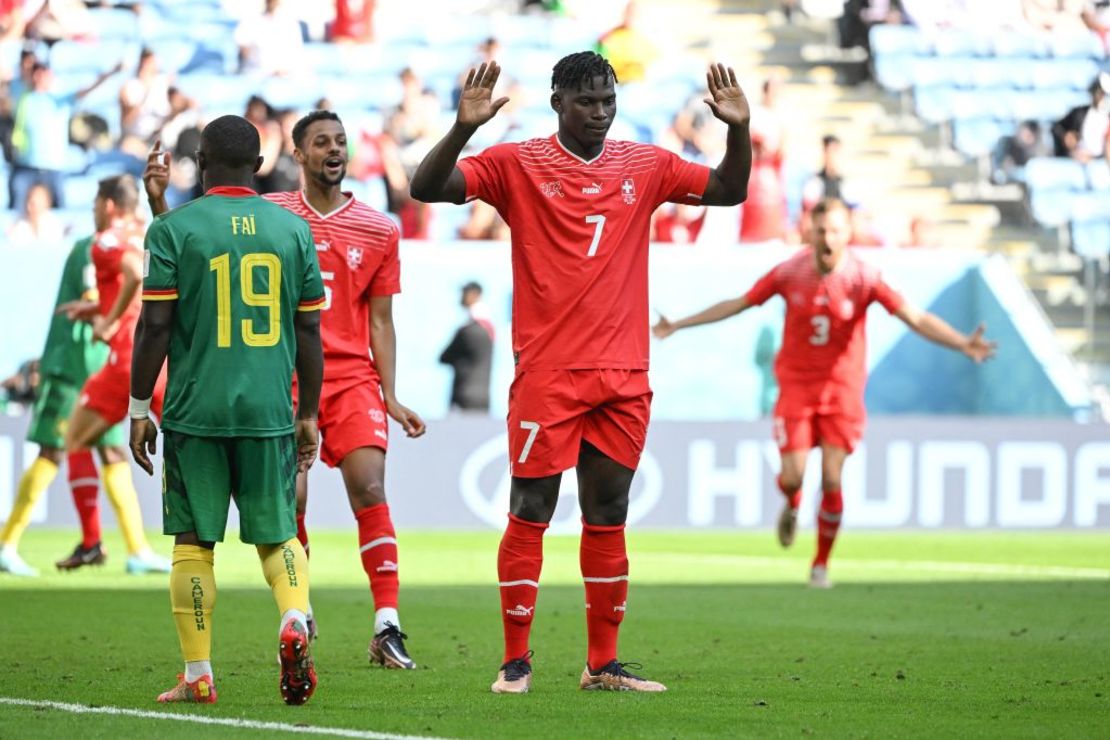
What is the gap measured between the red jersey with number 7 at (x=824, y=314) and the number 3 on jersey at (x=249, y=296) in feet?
21.9

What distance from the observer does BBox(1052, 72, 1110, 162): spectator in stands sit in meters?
25.1

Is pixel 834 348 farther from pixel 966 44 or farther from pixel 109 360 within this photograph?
pixel 966 44

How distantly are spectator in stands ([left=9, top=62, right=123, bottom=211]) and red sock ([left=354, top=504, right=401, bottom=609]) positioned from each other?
13075 mm

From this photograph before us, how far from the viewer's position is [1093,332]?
23359 millimetres

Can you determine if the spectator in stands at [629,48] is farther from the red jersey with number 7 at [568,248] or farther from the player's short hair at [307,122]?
the red jersey with number 7 at [568,248]

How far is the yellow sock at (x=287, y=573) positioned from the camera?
685cm

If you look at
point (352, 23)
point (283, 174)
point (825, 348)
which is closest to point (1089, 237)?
point (352, 23)

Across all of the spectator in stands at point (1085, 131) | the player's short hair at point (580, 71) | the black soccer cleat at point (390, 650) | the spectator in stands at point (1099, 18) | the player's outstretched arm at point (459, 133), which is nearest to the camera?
the player's outstretched arm at point (459, 133)

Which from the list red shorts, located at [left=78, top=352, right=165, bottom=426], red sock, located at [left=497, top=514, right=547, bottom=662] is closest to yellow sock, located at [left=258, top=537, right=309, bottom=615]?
red sock, located at [left=497, top=514, right=547, bottom=662]

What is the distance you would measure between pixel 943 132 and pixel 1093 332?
3.91 metres

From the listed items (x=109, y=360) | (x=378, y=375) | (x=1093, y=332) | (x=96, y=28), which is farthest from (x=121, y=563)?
(x=1093, y=332)

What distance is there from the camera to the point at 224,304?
684cm

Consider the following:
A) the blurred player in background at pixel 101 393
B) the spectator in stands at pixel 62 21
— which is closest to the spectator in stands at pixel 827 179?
the spectator in stands at pixel 62 21

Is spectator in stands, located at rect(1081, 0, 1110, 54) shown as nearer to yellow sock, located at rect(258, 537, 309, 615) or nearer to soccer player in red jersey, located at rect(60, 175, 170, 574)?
soccer player in red jersey, located at rect(60, 175, 170, 574)
